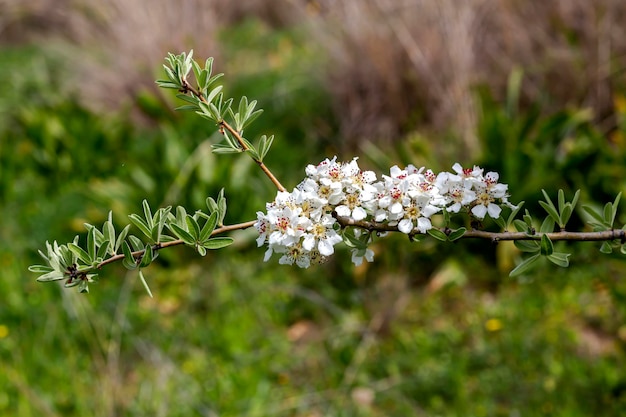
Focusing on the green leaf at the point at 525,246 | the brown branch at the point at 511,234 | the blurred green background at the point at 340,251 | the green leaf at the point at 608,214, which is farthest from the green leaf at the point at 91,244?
the blurred green background at the point at 340,251

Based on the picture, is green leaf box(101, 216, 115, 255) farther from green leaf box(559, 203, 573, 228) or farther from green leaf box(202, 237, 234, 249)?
green leaf box(559, 203, 573, 228)

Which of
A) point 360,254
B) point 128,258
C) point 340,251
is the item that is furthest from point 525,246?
point 340,251

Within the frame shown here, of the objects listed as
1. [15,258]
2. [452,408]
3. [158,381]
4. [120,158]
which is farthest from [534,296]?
[120,158]

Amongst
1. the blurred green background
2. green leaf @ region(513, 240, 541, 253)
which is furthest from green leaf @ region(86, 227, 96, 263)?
the blurred green background

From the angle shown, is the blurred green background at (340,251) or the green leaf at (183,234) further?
the blurred green background at (340,251)

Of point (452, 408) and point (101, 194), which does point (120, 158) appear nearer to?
point (101, 194)

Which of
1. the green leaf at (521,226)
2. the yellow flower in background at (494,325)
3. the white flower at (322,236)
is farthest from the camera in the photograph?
the yellow flower in background at (494,325)

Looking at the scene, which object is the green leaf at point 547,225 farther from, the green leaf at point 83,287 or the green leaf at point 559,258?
the green leaf at point 83,287
